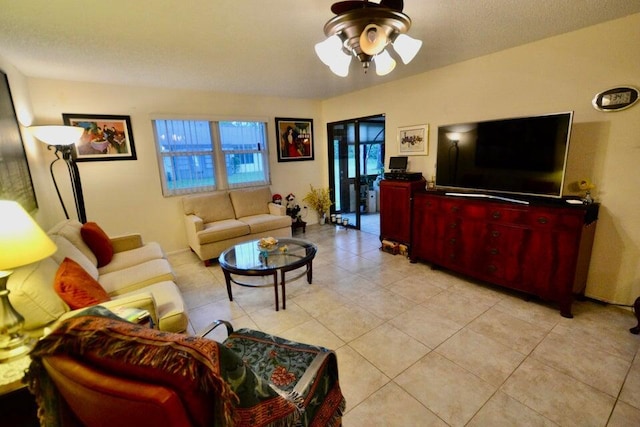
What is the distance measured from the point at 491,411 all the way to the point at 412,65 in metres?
3.33

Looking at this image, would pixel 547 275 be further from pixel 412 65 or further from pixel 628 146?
pixel 412 65

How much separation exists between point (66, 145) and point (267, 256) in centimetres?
245

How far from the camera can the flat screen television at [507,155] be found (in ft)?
7.80

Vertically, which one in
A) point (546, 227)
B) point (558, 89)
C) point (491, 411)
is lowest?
point (491, 411)

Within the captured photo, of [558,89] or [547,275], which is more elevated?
[558,89]

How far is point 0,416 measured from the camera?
45.7 inches

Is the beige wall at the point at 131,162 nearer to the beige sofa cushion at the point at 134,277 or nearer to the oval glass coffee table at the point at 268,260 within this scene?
the beige sofa cushion at the point at 134,277

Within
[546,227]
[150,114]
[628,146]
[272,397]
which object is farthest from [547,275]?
[150,114]

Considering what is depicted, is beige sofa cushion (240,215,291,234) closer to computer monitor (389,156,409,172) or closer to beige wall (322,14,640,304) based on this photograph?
computer monitor (389,156,409,172)

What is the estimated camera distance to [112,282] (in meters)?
2.22

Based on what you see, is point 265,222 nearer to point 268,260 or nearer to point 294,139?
point 268,260

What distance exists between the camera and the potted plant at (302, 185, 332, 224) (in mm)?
5367

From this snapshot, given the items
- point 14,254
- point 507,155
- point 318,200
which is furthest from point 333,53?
point 318,200

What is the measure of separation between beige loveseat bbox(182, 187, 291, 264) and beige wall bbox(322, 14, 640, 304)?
2917 mm
